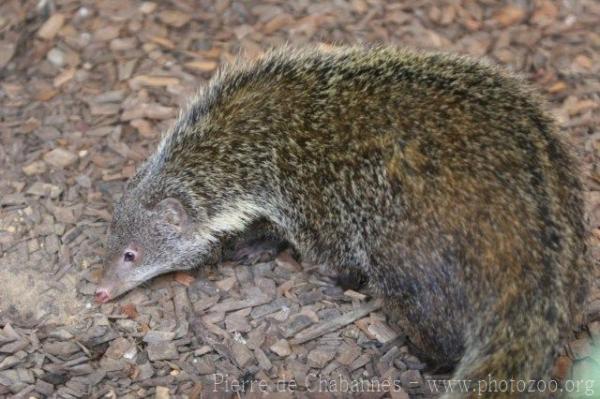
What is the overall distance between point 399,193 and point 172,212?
163 centimetres

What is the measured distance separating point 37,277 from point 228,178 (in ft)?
4.99

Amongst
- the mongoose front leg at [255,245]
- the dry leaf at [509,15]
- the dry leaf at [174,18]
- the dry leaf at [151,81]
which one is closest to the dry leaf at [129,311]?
the mongoose front leg at [255,245]

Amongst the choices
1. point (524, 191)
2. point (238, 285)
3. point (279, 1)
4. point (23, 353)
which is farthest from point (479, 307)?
point (279, 1)

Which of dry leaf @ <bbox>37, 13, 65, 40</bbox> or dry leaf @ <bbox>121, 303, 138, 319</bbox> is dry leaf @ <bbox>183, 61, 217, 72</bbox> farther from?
dry leaf @ <bbox>121, 303, 138, 319</bbox>

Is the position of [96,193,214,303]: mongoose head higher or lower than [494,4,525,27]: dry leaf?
lower

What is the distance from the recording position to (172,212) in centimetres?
555

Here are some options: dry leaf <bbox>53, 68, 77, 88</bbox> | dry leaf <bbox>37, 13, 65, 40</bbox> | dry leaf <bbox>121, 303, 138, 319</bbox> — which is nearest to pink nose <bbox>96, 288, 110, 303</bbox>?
dry leaf <bbox>121, 303, 138, 319</bbox>

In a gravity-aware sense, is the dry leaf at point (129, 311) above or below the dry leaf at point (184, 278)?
below

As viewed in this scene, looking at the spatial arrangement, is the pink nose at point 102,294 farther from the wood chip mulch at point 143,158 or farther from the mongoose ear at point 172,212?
the mongoose ear at point 172,212

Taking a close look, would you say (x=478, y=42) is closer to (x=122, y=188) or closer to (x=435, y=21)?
(x=435, y=21)

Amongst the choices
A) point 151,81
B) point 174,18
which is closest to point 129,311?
point 151,81

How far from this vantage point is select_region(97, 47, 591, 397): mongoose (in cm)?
450

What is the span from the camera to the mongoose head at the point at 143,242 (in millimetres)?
5574

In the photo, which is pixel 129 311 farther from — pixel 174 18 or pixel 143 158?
pixel 174 18
